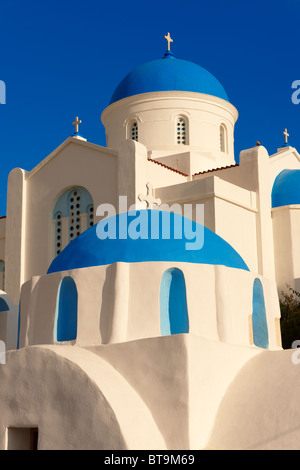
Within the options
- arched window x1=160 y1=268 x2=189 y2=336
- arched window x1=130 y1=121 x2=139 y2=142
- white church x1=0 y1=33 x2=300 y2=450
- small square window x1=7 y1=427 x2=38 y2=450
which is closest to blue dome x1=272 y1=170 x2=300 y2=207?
arched window x1=130 y1=121 x2=139 y2=142

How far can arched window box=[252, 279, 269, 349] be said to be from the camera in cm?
964

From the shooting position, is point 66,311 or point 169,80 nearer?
point 66,311

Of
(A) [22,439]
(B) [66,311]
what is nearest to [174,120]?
(B) [66,311]

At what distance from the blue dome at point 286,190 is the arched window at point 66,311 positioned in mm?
10972

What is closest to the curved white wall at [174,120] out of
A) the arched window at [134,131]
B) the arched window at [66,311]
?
the arched window at [134,131]

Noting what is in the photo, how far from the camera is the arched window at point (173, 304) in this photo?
882 cm

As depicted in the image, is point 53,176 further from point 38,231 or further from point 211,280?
point 211,280

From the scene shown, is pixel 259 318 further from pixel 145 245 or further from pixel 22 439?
pixel 22 439

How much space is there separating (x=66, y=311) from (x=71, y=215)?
10.3 metres

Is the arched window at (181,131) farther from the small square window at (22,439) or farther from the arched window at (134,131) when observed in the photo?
the small square window at (22,439)

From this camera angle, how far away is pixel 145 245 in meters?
9.34

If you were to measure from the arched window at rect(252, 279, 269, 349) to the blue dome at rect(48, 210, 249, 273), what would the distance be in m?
Result: 0.42

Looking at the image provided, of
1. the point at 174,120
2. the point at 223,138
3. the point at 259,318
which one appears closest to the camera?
the point at 259,318

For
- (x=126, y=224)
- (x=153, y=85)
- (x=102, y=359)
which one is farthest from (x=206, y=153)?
(x=102, y=359)
